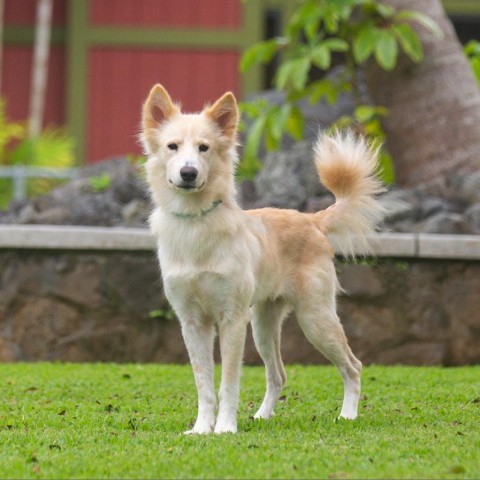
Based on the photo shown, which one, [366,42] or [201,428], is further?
[366,42]

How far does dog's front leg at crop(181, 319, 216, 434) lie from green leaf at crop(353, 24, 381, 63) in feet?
14.5

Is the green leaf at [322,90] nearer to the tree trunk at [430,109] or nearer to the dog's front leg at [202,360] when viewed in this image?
the tree trunk at [430,109]

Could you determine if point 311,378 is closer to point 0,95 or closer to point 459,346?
point 459,346

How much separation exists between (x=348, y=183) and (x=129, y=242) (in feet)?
7.44

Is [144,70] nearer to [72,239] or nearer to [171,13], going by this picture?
[171,13]

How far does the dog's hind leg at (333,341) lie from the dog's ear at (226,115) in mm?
975

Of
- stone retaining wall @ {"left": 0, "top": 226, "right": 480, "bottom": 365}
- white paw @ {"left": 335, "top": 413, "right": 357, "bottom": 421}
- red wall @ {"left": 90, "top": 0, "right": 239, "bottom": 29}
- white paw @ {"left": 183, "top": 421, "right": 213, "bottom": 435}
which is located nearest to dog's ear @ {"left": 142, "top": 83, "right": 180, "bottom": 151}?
white paw @ {"left": 183, "top": 421, "right": 213, "bottom": 435}

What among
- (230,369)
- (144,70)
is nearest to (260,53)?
(230,369)

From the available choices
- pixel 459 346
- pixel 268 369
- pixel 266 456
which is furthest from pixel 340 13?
pixel 266 456

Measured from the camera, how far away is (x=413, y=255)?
842 cm

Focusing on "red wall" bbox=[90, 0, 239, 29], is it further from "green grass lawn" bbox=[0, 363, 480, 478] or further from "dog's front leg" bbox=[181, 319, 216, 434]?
"dog's front leg" bbox=[181, 319, 216, 434]

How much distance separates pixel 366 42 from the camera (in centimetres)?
971

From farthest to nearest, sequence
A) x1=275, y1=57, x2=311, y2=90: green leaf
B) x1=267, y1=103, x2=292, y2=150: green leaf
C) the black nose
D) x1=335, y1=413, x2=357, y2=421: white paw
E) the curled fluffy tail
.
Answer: x1=267, y1=103, x2=292, y2=150: green leaf < x1=275, y1=57, x2=311, y2=90: green leaf < the curled fluffy tail < x1=335, y1=413, x2=357, y2=421: white paw < the black nose

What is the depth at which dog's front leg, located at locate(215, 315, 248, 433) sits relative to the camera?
5.59 m
